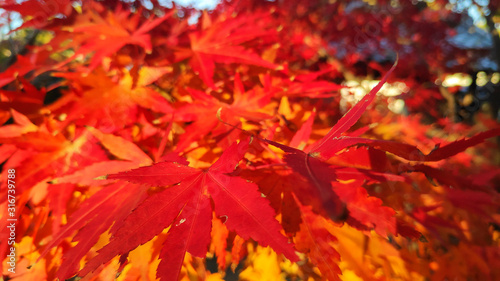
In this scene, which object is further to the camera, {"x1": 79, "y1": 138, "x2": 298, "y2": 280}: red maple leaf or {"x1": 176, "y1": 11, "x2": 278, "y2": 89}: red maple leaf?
{"x1": 176, "y1": 11, "x2": 278, "y2": 89}: red maple leaf

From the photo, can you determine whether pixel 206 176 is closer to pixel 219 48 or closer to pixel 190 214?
pixel 190 214

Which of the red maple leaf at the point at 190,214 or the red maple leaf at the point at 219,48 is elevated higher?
the red maple leaf at the point at 219,48

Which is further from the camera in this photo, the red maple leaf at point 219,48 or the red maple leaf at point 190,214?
the red maple leaf at point 219,48

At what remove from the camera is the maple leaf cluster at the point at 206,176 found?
0.37 metres

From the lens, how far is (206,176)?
0.42 metres

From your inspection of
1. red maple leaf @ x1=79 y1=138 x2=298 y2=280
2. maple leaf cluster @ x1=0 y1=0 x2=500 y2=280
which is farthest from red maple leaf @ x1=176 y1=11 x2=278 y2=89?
red maple leaf @ x1=79 y1=138 x2=298 y2=280

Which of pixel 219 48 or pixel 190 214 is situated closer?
pixel 190 214

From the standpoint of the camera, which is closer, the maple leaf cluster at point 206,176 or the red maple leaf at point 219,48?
the maple leaf cluster at point 206,176

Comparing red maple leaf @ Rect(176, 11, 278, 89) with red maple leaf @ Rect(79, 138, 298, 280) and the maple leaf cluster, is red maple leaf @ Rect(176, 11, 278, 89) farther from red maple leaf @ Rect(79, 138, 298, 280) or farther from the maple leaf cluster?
red maple leaf @ Rect(79, 138, 298, 280)

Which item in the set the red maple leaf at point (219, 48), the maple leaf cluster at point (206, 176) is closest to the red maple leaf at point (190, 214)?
the maple leaf cluster at point (206, 176)

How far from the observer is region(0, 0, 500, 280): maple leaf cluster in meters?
0.37

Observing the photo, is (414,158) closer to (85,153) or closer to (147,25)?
(85,153)

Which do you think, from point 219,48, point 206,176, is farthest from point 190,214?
point 219,48

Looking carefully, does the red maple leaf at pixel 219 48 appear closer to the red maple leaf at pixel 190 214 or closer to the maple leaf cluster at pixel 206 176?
the maple leaf cluster at pixel 206 176
